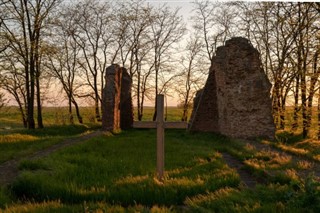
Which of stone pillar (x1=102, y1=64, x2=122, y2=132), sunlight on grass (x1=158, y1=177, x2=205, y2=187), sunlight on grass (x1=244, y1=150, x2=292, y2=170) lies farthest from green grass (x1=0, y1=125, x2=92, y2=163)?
sunlight on grass (x1=244, y1=150, x2=292, y2=170)

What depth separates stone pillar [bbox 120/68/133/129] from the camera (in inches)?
1020

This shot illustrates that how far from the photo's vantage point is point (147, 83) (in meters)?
33.2

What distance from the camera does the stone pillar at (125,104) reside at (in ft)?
85.0

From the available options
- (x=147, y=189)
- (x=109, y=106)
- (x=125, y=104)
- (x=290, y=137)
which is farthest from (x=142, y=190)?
(x=125, y=104)

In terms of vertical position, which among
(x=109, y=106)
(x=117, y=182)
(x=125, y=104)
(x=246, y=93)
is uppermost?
(x=246, y=93)

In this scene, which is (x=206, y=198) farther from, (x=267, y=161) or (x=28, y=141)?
(x=28, y=141)

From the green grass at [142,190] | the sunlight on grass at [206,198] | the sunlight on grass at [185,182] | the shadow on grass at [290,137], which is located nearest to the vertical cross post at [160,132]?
the green grass at [142,190]

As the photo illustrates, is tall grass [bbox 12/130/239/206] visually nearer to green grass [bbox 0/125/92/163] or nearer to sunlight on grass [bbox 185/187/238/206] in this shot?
sunlight on grass [bbox 185/187/238/206]

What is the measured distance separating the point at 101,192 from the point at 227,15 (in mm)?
26651

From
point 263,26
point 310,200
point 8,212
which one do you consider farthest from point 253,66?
point 8,212

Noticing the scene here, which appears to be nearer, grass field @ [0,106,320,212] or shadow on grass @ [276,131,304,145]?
grass field @ [0,106,320,212]

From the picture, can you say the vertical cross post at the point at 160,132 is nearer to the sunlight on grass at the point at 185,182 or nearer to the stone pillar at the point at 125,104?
the sunlight on grass at the point at 185,182

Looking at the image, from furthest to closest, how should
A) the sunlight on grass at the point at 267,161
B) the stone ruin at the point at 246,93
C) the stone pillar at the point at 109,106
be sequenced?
the stone pillar at the point at 109,106 < the stone ruin at the point at 246,93 < the sunlight on grass at the point at 267,161

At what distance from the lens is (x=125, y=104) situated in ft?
86.6
